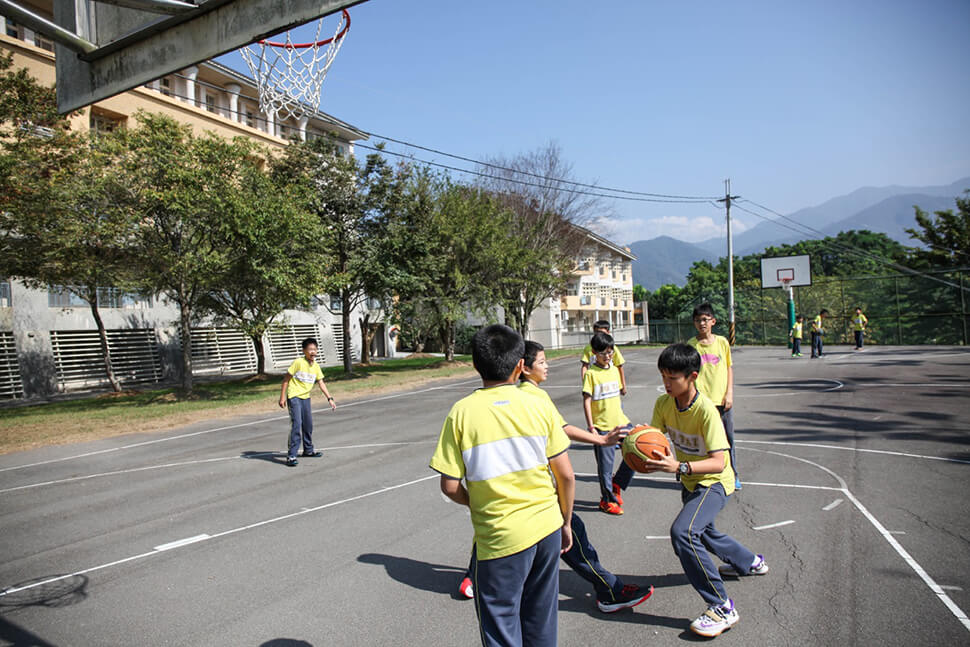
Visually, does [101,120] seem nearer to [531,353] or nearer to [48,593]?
[48,593]

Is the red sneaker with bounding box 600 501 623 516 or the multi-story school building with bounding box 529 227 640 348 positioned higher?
the multi-story school building with bounding box 529 227 640 348

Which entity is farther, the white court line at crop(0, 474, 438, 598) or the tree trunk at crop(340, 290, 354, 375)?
the tree trunk at crop(340, 290, 354, 375)

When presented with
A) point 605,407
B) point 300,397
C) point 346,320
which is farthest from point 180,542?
point 346,320

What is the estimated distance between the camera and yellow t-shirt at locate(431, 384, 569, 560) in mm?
2834

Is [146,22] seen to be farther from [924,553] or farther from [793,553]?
[924,553]

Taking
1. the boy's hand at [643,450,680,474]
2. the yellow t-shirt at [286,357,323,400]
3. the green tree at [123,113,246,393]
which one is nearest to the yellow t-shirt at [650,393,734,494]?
the boy's hand at [643,450,680,474]

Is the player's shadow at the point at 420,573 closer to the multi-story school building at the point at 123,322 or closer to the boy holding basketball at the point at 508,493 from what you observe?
the boy holding basketball at the point at 508,493

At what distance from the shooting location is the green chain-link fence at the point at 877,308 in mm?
31516

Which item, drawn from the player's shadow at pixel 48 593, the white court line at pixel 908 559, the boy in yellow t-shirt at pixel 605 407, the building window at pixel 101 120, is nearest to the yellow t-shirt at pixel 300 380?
the player's shadow at pixel 48 593

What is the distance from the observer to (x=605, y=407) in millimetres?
6641

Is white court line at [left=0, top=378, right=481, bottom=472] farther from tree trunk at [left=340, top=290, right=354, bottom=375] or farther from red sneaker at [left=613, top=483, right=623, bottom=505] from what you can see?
red sneaker at [left=613, top=483, right=623, bottom=505]

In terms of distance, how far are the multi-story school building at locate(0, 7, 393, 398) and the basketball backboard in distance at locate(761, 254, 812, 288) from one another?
2629cm

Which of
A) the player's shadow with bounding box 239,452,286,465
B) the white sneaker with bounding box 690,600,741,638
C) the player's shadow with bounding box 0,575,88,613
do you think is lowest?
the player's shadow with bounding box 239,452,286,465

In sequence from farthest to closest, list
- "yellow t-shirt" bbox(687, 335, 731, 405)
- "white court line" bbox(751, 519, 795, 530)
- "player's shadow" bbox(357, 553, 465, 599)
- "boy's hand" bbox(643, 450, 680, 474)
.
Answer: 1. "yellow t-shirt" bbox(687, 335, 731, 405)
2. "white court line" bbox(751, 519, 795, 530)
3. "player's shadow" bbox(357, 553, 465, 599)
4. "boy's hand" bbox(643, 450, 680, 474)
